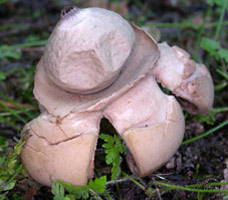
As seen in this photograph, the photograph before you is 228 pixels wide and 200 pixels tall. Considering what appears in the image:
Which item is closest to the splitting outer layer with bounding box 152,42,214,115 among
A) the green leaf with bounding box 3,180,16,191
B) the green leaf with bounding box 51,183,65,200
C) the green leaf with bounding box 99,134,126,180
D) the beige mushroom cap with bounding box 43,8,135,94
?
the beige mushroom cap with bounding box 43,8,135,94

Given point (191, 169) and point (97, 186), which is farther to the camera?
point (191, 169)

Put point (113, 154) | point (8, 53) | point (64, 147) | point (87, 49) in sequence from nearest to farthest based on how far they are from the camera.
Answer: point (87, 49) → point (64, 147) → point (113, 154) → point (8, 53)

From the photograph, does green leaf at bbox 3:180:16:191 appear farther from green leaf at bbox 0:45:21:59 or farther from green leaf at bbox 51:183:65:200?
green leaf at bbox 0:45:21:59

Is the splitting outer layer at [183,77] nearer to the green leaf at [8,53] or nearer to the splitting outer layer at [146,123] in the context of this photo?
the splitting outer layer at [146,123]

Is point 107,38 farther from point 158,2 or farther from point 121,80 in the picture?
point 158,2

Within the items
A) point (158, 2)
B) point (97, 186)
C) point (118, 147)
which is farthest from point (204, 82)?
point (158, 2)

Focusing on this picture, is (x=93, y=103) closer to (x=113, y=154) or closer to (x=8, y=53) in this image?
(x=113, y=154)

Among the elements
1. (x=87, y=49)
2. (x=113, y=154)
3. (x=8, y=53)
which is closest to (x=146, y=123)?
(x=113, y=154)
